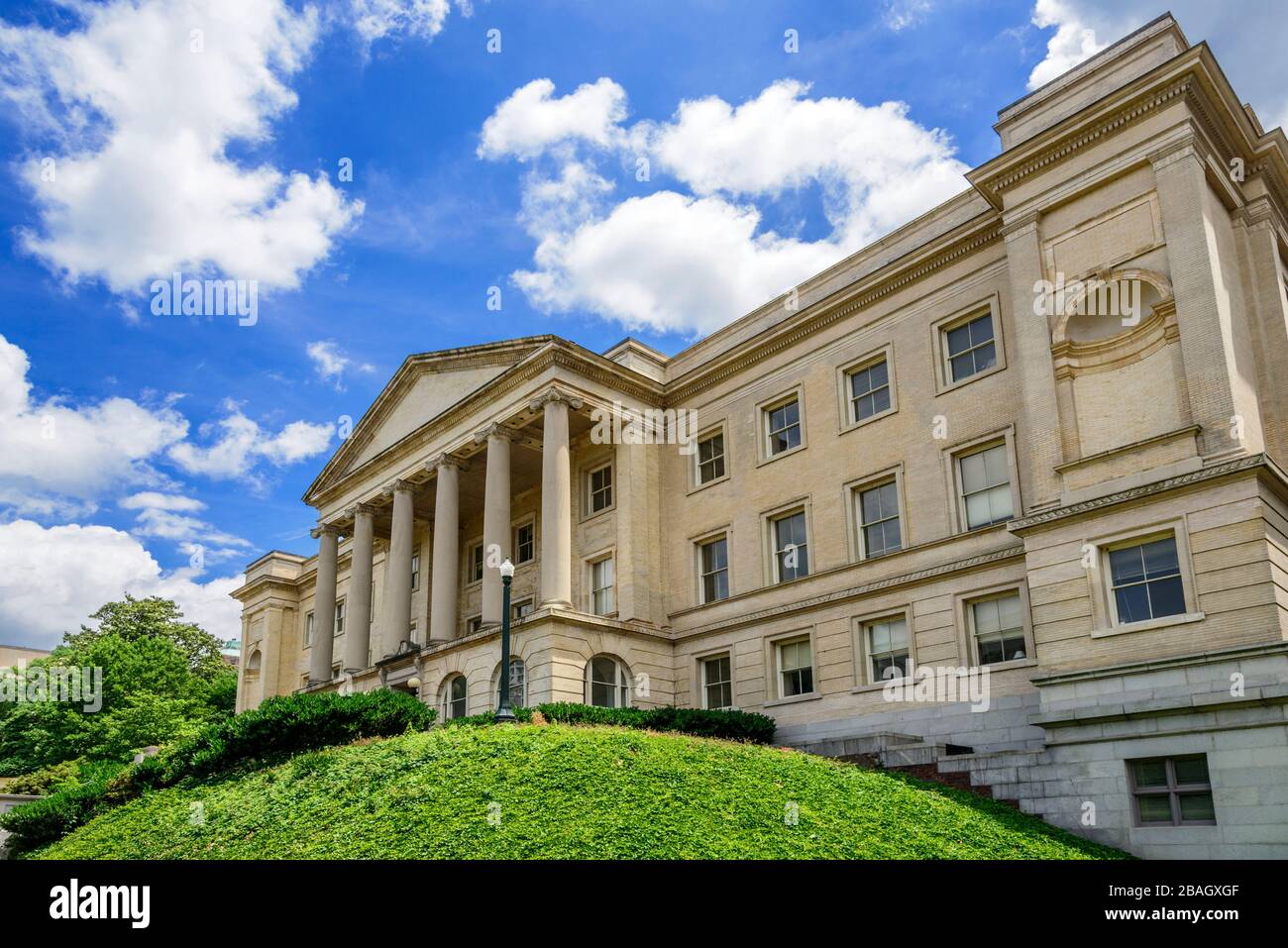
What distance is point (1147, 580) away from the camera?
20562mm

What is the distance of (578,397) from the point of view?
3412cm

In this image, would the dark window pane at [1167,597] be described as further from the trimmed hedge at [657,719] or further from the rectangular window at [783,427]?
the rectangular window at [783,427]

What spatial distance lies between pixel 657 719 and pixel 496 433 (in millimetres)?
13277

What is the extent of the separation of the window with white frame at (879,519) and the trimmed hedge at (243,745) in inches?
488

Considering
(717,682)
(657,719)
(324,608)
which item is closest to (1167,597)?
(657,719)

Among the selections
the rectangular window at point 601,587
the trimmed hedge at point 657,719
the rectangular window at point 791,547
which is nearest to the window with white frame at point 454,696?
the rectangular window at point 601,587

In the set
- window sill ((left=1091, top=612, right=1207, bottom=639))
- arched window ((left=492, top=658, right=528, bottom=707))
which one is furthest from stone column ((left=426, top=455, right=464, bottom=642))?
window sill ((left=1091, top=612, right=1207, bottom=639))

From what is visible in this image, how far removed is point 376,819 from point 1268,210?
23.0m

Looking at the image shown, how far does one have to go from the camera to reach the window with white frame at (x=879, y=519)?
94.3 ft

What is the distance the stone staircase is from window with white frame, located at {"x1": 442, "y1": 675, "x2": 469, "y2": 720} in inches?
550

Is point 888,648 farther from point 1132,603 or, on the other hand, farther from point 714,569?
point 1132,603

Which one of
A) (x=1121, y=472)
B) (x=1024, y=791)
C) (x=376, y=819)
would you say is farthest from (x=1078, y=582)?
(x=376, y=819)

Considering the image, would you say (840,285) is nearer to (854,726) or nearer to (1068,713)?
(854,726)

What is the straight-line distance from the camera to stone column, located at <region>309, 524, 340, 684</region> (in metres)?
42.8
